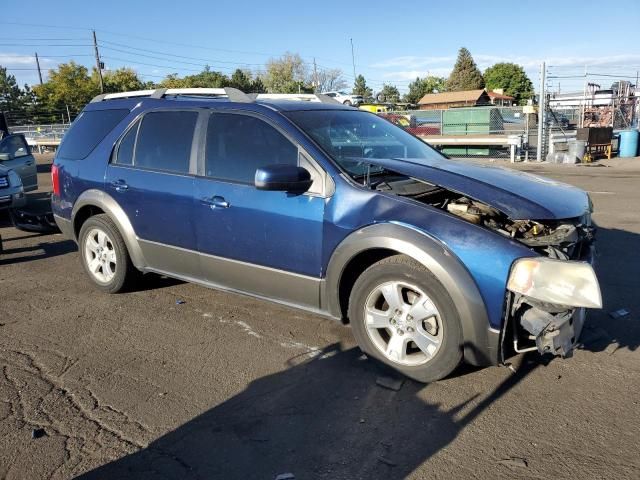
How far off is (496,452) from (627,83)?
28.7m

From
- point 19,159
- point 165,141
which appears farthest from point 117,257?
point 19,159

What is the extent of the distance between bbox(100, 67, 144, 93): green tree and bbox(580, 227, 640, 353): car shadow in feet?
210

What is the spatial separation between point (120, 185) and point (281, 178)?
6.85ft

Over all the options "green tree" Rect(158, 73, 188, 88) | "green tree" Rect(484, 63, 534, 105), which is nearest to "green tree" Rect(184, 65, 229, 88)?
"green tree" Rect(158, 73, 188, 88)

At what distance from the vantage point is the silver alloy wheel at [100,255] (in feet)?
17.4

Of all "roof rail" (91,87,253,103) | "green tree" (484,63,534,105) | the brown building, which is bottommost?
"roof rail" (91,87,253,103)

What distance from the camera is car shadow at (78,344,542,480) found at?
2.71 meters

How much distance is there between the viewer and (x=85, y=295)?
17.8ft

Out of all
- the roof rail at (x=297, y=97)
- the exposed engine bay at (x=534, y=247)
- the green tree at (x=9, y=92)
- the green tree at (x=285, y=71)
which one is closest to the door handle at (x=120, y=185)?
the roof rail at (x=297, y=97)

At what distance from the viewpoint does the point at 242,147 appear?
426cm

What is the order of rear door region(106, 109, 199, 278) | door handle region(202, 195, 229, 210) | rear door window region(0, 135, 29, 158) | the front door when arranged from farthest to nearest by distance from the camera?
rear door window region(0, 135, 29, 158), rear door region(106, 109, 199, 278), door handle region(202, 195, 229, 210), the front door

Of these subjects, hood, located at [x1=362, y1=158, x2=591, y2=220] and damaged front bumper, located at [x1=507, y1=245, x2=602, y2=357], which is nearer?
damaged front bumper, located at [x1=507, y1=245, x2=602, y2=357]

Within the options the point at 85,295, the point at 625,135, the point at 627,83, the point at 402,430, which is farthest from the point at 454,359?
the point at 627,83

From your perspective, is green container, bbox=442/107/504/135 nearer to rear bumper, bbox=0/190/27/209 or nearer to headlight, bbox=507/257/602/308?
rear bumper, bbox=0/190/27/209
